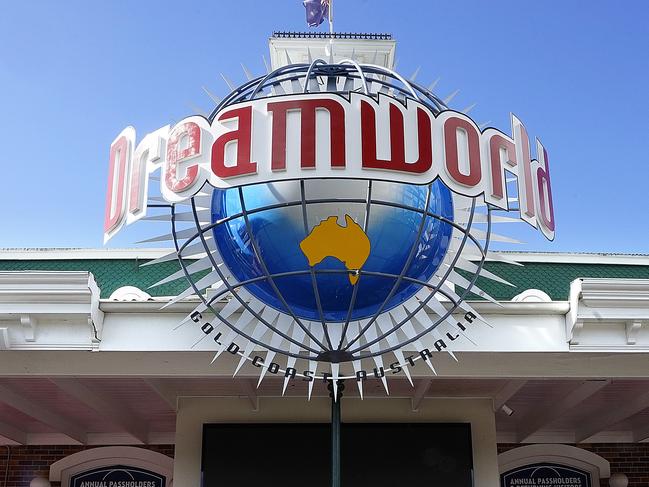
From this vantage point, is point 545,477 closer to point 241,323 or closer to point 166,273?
point 166,273

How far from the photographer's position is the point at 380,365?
5.59 meters

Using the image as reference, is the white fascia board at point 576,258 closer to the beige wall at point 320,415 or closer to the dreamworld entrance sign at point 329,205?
the beige wall at point 320,415

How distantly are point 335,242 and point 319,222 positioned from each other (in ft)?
0.54

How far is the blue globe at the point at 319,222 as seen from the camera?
5.16 metres

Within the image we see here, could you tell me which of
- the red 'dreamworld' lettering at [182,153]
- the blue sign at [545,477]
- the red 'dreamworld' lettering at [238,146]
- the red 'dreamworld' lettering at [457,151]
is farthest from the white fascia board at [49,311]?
the blue sign at [545,477]

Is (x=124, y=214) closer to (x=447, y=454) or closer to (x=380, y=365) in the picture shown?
(x=380, y=365)

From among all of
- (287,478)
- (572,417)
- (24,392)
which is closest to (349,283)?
(287,478)

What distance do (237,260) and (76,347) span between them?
57.1 inches

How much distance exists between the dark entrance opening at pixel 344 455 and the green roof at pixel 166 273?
167 cm

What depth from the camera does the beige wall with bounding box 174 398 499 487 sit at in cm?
855

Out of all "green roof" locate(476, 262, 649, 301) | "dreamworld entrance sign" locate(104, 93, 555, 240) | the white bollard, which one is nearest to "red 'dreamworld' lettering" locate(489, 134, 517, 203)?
"dreamworld entrance sign" locate(104, 93, 555, 240)

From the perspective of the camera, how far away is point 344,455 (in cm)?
837

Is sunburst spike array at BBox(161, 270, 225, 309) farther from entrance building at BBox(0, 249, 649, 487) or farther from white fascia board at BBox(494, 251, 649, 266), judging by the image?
white fascia board at BBox(494, 251, 649, 266)

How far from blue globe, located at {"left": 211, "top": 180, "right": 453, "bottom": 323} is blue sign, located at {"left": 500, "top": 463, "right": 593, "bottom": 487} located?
19.9ft
